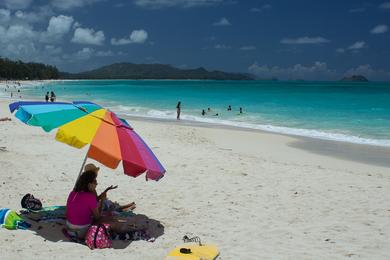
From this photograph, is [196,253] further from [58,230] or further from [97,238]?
[58,230]

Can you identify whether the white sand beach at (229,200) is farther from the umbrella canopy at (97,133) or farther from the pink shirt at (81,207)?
the umbrella canopy at (97,133)

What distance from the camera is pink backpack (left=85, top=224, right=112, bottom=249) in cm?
586

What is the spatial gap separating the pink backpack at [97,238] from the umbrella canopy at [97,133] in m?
0.93

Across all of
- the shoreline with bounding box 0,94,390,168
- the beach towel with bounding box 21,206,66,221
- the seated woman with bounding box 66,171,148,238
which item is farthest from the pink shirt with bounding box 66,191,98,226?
the shoreline with bounding box 0,94,390,168

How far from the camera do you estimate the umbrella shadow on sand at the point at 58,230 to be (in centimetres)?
612

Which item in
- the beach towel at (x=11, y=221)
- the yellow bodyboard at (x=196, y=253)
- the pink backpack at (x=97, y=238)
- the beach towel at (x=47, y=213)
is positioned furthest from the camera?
the beach towel at (x=47, y=213)

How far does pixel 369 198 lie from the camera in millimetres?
Result: 8734

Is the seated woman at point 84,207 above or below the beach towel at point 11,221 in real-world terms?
above

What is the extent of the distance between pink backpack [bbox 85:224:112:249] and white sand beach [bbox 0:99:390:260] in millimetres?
149

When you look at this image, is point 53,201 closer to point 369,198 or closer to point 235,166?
point 235,166

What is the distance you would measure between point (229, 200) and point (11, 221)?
3.96m

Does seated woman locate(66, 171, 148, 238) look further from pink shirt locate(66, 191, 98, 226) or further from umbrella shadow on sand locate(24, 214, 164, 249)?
umbrella shadow on sand locate(24, 214, 164, 249)

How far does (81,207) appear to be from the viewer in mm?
6055

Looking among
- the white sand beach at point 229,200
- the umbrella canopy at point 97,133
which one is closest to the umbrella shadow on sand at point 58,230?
the white sand beach at point 229,200
